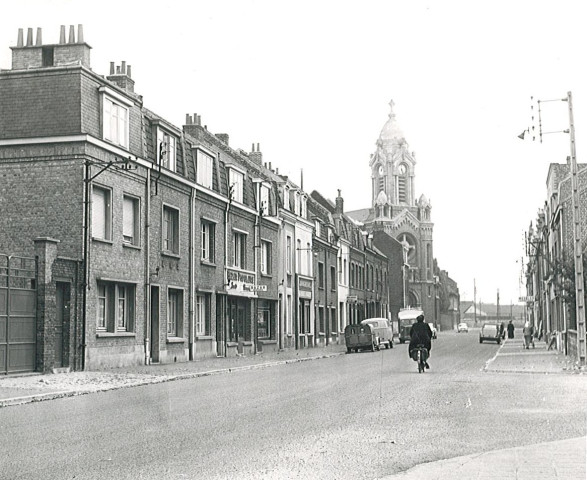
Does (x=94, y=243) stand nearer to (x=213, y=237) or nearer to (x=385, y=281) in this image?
Answer: (x=213, y=237)

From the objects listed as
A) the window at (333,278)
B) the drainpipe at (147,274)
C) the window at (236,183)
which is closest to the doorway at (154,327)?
the drainpipe at (147,274)

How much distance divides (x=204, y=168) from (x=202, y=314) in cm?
561

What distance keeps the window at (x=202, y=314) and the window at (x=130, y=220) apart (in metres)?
5.63

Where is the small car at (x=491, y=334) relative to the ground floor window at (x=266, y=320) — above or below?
below

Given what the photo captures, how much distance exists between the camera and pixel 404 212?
423 feet

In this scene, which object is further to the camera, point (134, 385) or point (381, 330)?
point (381, 330)

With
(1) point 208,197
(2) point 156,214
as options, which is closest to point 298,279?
(1) point 208,197

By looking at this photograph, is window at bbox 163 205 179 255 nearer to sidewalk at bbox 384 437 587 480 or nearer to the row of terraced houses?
the row of terraced houses

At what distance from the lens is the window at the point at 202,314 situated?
31.9 m

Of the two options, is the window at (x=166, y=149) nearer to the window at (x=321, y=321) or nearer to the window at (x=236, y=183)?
the window at (x=236, y=183)

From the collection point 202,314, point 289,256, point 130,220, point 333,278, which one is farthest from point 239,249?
point 333,278

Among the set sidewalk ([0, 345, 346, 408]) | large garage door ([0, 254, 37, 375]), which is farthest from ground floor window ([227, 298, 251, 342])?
large garage door ([0, 254, 37, 375])

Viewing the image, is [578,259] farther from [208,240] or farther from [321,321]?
[321,321]

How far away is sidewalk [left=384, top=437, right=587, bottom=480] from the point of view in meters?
7.47
